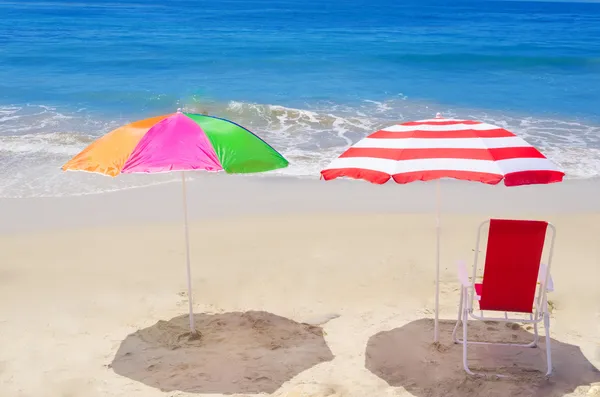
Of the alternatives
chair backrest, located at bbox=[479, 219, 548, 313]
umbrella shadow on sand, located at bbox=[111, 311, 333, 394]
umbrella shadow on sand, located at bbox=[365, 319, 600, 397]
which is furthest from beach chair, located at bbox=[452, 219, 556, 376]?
umbrella shadow on sand, located at bbox=[111, 311, 333, 394]

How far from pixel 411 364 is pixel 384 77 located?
19.2 meters

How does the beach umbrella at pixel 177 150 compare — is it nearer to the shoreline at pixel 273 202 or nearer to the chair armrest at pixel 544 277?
the chair armrest at pixel 544 277

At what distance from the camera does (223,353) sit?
4844 mm

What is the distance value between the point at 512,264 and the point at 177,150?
246cm

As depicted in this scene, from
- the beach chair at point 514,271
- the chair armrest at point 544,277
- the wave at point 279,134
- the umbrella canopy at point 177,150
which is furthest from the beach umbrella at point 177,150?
the wave at point 279,134

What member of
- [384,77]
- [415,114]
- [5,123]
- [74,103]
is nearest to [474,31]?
[384,77]

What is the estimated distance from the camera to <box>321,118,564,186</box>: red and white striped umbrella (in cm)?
408

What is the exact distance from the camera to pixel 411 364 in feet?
15.5

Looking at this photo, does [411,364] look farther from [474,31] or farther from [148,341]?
[474,31]

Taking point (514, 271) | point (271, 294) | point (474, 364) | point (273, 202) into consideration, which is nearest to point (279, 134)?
point (273, 202)

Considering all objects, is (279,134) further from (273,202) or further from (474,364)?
(474,364)

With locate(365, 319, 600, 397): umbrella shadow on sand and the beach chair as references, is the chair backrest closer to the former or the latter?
A: the beach chair

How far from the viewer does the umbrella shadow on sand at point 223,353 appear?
4477 millimetres

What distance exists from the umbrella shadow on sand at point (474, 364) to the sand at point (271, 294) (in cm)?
1
